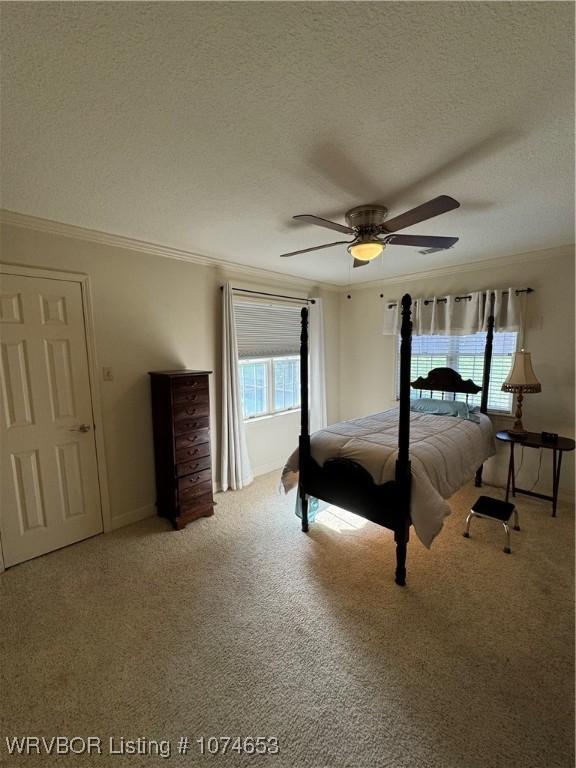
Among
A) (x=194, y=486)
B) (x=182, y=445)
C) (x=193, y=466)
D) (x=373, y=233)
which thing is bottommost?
(x=194, y=486)

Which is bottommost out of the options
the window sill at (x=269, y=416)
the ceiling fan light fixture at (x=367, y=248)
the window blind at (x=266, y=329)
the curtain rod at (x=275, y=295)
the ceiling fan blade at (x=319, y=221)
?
the window sill at (x=269, y=416)

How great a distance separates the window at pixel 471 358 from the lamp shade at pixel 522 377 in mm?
440

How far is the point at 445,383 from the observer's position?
380 centimetres

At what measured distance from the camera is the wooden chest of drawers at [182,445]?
9.36 ft

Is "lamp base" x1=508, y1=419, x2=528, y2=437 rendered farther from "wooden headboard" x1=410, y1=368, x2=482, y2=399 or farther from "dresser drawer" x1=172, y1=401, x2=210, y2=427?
"dresser drawer" x1=172, y1=401, x2=210, y2=427

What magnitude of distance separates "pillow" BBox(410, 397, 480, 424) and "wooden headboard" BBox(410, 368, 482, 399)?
14 cm

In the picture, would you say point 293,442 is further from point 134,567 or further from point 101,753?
point 101,753

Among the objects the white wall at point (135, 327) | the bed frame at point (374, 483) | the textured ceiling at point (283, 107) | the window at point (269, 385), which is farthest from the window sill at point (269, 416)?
the textured ceiling at point (283, 107)

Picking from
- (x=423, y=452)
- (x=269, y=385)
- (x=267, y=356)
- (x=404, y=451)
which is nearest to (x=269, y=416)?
(x=269, y=385)

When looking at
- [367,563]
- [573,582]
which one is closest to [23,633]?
[367,563]

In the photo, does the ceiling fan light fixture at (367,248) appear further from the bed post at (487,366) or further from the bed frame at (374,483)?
the bed post at (487,366)

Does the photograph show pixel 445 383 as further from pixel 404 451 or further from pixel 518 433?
pixel 404 451

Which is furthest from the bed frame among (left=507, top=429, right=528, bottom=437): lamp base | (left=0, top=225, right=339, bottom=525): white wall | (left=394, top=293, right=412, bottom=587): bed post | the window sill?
(left=507, top=429, right=528, bottom=437): lamp base

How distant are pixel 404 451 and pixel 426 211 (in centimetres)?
139
